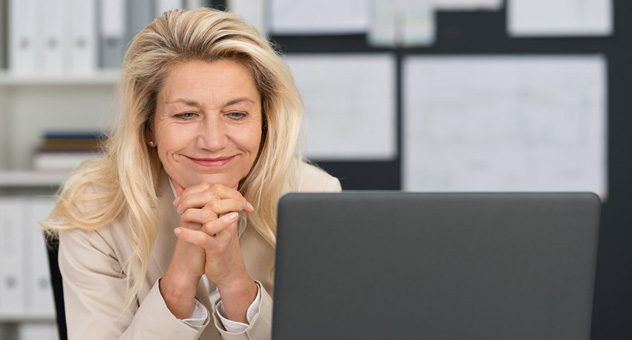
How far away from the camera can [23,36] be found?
2.37 m

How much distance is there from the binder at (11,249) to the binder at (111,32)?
0.60 metres

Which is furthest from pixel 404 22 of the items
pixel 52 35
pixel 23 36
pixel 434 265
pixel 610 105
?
pixel 434 265

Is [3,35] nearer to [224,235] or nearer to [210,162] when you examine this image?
[210,162]

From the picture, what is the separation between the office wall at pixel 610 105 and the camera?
8.21ft

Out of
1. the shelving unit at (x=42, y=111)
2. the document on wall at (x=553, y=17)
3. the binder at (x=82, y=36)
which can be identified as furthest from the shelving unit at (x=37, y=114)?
the document on wall at (x=553, y=17)

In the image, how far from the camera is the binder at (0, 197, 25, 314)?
7.74ft

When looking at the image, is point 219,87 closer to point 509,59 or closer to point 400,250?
point 400,250

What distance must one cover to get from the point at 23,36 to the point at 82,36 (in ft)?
0.69

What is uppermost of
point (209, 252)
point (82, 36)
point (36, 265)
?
point (82, 36)

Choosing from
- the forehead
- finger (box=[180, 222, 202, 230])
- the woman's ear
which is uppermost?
the forehead

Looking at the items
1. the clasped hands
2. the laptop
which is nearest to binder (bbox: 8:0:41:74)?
the clasped hands

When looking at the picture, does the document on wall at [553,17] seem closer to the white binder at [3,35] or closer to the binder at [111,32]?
the binder at [111,32]

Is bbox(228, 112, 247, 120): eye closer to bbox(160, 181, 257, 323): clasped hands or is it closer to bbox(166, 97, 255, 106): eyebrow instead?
bbox(166, 97, 255, 106): eyebrow

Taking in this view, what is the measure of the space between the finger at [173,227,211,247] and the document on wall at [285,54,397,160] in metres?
1.51
